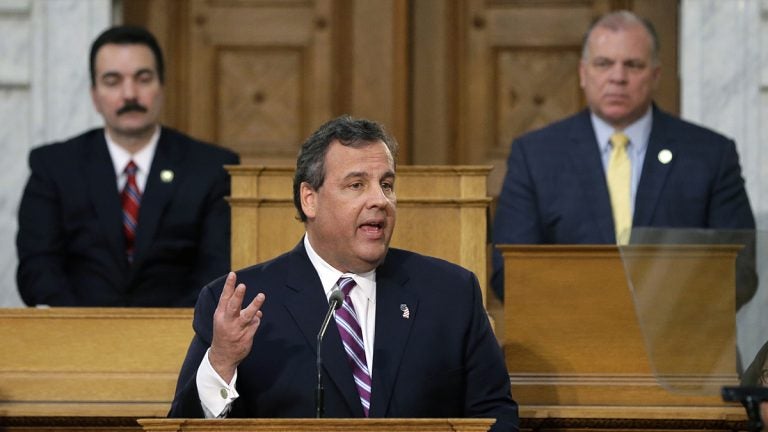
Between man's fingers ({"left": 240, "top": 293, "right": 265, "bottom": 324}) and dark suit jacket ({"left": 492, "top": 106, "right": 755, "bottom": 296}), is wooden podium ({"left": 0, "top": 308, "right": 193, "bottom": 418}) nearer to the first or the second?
man's fingers ({"left": 240, "top": 293, "right": 265, "bottom": 324})

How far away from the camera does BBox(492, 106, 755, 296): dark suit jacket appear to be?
16.9 feet

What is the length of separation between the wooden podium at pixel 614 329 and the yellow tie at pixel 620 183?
2.42 ft

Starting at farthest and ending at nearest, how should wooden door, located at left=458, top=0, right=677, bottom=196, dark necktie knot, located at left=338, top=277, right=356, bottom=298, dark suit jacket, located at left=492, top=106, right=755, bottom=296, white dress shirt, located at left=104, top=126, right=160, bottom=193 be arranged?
1. wooden door, located at left=458, top=0, right=677, bottom=196
2. white dress shirt, located at left=104, top=126, right=160, bottom=193
3. dark suit jacket, located at left=492, top=106, right=755, bottom=296
4. dark necktie knot, located at left=338, top=277, right=356, bottom=298

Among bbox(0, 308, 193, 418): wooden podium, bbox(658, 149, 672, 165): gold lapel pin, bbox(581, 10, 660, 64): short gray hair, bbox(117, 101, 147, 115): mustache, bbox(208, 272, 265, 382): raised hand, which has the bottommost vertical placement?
bbox(0, 308, 193, 418): wooden podium

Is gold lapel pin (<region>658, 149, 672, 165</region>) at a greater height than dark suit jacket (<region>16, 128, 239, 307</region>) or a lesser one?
greater

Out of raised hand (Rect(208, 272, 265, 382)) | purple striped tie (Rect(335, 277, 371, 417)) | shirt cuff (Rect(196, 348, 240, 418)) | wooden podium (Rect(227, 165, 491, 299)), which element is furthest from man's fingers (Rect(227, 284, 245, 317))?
wooden podium (Rect(227, 165, 491, 299))

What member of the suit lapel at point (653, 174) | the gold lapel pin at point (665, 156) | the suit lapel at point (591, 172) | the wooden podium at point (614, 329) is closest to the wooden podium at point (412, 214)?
the wooden podium at point (614, 329)

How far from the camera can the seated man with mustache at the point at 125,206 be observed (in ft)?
17.2

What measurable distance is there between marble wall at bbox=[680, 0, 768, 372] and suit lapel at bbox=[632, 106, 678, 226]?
1114 millimetres

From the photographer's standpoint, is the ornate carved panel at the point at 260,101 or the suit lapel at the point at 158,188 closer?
the suit lapel at the point at 158,188

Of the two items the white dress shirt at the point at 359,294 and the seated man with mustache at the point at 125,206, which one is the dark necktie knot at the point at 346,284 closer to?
the white dress shirt at the point at 359,294

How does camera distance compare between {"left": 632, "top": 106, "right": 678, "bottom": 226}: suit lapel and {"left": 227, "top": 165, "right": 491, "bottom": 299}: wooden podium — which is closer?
{"left": 227, "top": 165, "right": 491, "bottom": 299}: wooden podium

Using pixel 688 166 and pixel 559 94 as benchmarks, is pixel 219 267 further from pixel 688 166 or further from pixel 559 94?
pixel 559 94

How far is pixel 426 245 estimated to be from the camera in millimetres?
4504
